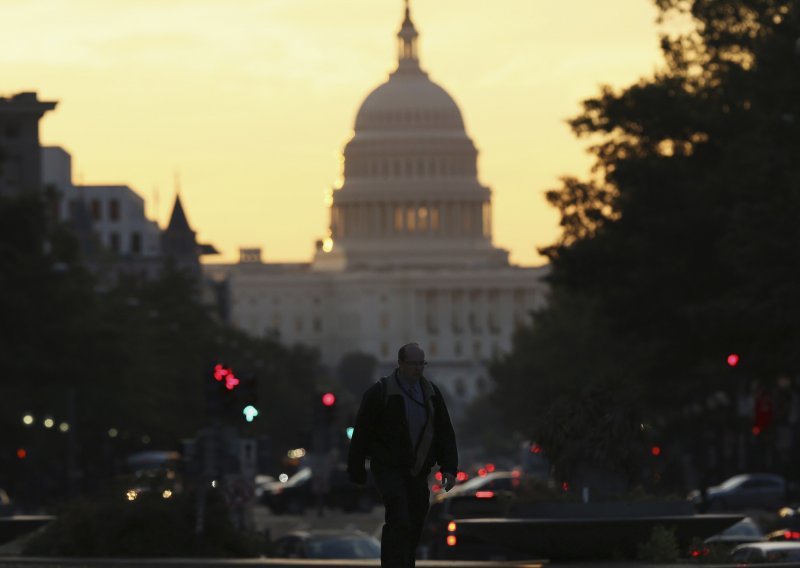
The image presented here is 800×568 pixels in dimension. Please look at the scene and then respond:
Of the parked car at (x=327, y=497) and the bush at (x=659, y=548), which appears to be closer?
the bush at (x=659, y=548)

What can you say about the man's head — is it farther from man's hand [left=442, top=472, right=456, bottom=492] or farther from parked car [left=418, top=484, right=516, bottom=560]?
parked car [left=418, top=484, right=516, bottom=560]

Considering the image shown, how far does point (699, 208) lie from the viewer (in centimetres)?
7844

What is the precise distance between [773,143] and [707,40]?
465 inches

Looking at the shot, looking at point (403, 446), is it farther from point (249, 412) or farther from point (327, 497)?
point (327, 497)

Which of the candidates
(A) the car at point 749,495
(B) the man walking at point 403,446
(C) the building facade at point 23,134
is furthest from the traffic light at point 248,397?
(C) the building facade at point 23,134

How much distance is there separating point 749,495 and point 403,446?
6611 centimetres

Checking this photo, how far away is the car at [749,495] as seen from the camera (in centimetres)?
8850

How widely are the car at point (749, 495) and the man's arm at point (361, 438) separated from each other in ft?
211

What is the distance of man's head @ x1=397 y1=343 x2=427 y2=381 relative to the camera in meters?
23.4

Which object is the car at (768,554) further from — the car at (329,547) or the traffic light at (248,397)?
the traffic light at (248,397)

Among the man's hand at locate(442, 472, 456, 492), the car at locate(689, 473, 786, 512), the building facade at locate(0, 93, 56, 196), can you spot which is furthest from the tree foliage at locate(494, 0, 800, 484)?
the building facade at locate(0, 93, 56, 196)

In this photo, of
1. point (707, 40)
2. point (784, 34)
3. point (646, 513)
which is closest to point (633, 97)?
point (707, 40)

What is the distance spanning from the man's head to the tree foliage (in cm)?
4152

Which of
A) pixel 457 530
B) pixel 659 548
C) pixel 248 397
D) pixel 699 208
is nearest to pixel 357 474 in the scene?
pixel 659 548
